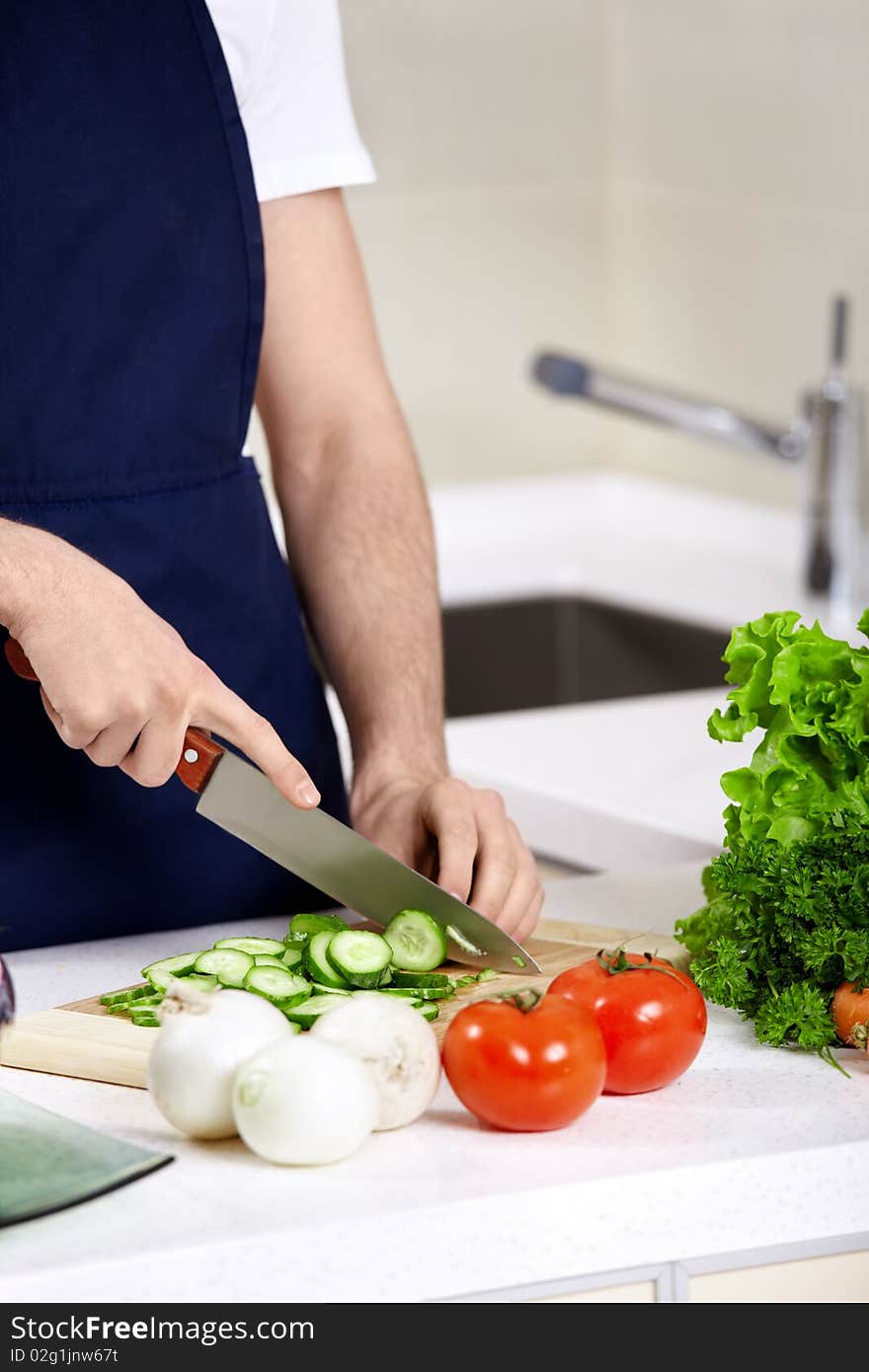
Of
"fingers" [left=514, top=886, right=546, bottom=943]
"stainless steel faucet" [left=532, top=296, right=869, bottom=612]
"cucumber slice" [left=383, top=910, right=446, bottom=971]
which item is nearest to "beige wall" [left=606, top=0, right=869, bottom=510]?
"stainless steel faucet" [left=532, top=296, right=869, bottom=612]

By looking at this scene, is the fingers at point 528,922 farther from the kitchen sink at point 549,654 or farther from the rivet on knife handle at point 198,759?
the kitchen sink at point 549,654

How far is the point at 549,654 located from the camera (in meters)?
2.90

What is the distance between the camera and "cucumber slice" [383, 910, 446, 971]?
1.24m

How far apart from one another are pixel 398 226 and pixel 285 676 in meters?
1.66

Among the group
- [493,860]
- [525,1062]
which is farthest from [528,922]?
[525,1062]

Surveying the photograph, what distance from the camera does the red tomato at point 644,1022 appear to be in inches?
41.6

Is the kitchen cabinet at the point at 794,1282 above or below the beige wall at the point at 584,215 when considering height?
below

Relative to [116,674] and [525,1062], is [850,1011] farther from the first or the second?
[116,674]

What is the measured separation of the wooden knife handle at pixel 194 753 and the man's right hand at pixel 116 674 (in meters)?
0.04

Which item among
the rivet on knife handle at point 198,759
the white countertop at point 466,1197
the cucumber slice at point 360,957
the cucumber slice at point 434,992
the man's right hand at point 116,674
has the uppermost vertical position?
the man's right hand at point 116,674

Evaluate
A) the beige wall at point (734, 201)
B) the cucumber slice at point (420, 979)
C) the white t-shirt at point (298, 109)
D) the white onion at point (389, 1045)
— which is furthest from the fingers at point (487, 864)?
the beige wall at point (734, 201)

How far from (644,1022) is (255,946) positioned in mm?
284

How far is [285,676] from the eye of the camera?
1.56m

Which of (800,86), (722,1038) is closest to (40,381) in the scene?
(722,1038)
